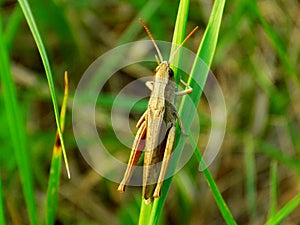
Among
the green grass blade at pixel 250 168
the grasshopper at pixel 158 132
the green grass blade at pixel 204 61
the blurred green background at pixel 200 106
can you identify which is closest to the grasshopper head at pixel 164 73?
the grasshopper at pixel 158 132

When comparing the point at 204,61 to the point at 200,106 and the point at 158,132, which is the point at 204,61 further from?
the point at 200,106

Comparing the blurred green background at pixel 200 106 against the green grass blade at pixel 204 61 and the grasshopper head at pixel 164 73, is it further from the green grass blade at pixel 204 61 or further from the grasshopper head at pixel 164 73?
the green grass blade at pixel 204 61

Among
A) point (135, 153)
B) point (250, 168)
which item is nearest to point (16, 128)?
point (135, 153)

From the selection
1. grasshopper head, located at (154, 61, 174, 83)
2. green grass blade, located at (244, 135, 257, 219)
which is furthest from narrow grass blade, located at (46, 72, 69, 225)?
green grass blade, located at (244, 135, 257, 219)

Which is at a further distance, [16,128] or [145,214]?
[16,128]

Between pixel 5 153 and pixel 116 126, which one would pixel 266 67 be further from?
pixel 5 153

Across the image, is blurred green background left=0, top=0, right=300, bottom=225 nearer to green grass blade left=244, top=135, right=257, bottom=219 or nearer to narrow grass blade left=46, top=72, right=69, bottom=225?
green grass blade left=244, top=135, right=257, bottom=219
